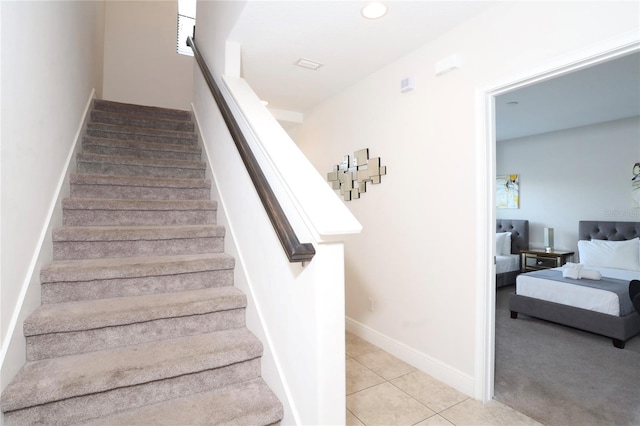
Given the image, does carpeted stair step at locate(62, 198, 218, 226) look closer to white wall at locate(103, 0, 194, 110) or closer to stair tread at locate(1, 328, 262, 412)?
stair tread at locate(1, 328, 262, 412)

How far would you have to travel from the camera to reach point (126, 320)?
1.60 meters

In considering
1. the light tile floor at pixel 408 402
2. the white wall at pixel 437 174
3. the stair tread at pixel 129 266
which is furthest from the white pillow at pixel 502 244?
the stair tread at pixel 129 266

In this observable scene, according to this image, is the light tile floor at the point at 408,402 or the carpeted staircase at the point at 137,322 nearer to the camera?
the carpeted staircase at the point at 137,322

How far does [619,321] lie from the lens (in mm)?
3033

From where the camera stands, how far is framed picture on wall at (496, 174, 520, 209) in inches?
236

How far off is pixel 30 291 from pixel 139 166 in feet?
4.88

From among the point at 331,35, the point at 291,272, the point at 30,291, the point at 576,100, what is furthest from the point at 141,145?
the point at 576,100

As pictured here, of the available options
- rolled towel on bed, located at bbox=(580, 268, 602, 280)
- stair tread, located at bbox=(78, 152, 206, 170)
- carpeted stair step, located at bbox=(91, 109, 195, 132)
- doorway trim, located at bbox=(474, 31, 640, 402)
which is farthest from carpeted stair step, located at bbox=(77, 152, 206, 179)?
rolled towel on bed, located at bbox=(580, 268, 602, 280)

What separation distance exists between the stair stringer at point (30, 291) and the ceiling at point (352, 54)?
1.59 meters

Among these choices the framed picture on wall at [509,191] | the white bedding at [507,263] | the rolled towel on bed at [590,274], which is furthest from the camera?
the framed picture on wall at [509,191]

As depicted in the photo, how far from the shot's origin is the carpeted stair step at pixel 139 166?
2625 mm

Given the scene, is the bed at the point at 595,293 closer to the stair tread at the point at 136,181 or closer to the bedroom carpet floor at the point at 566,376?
the bedroom carpet floor at the point at 566,376

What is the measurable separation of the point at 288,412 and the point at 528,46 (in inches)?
89.8

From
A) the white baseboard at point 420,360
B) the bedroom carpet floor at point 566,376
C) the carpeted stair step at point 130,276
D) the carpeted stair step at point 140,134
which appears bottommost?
the bedroom carpet floor at point 566,376
